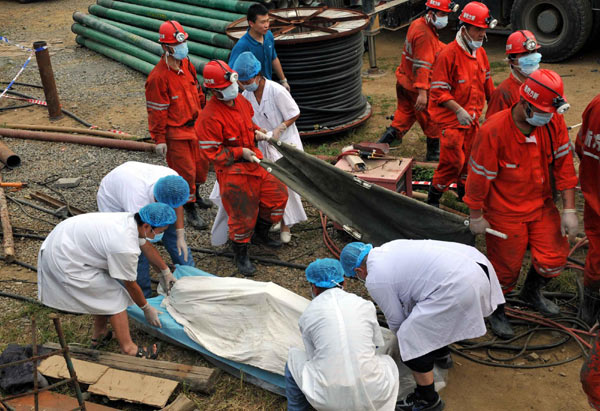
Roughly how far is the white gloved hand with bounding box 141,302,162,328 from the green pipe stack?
6.09m

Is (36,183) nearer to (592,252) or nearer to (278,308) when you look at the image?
(278,308)

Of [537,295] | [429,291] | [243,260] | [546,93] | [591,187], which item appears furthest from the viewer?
[243,260]

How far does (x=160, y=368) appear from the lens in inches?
170

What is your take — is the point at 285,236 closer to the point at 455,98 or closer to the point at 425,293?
the point at 455,98

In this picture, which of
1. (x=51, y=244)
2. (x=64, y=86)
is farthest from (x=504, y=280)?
(x=64, y=86)

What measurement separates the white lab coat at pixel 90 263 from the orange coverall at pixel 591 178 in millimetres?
3094

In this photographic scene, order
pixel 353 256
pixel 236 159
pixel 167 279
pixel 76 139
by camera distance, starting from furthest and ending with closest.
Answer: pixel 76 139
pixel 236 159
pixel 167 279
pixel 353 256

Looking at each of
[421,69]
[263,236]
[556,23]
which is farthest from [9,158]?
[556,23]

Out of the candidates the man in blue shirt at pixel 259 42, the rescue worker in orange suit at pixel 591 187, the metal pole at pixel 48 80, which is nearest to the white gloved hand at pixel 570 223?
the rescue worker in orange suit at pixel 591 187

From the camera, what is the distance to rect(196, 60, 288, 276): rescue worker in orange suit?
16.8 ft

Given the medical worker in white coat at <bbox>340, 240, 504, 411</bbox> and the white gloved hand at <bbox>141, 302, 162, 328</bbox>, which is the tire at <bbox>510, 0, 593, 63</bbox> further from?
the white gloved hand at <bbox>141, 302, 162, 328</bbox>

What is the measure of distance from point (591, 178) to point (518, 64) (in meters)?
1.26

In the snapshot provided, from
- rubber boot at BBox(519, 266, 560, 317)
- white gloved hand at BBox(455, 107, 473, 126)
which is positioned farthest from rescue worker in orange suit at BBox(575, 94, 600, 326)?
white gloved hand at BBox(455, 107, 473, 126)

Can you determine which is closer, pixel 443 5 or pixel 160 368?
pixel 160 368
